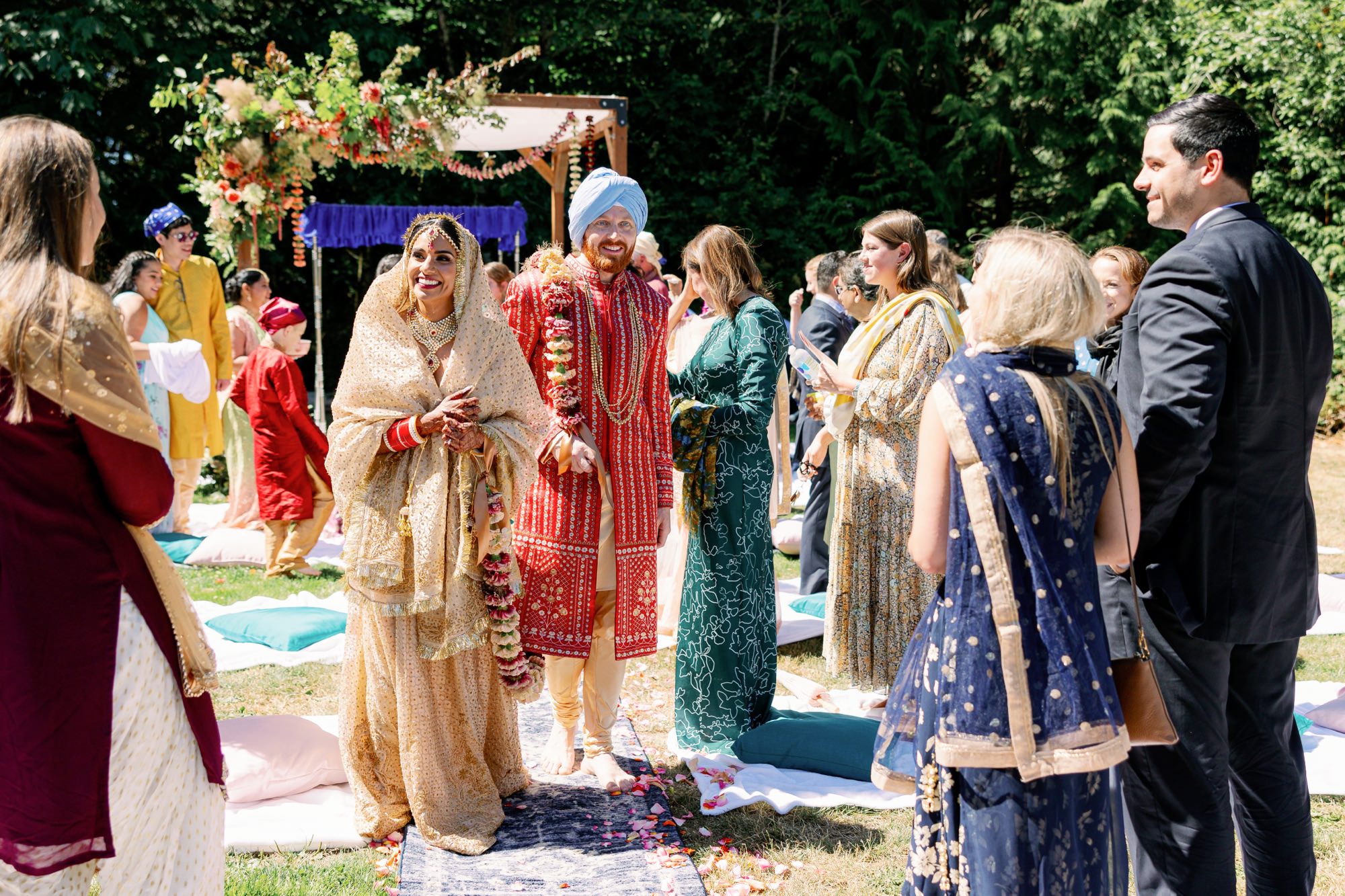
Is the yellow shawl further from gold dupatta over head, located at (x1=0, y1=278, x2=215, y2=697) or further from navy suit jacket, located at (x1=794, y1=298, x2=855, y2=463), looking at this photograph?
gold dupatta over head, located at (x1=0, y1=278, x2=215, y2=697)

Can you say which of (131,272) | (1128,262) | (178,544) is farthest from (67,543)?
(131,272)

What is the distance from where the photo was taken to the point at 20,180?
87.9 inches

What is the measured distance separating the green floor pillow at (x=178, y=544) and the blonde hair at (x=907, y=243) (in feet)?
17.6

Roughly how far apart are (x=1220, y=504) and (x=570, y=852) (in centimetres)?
219

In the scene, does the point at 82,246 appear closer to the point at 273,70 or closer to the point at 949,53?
the point at 273,70

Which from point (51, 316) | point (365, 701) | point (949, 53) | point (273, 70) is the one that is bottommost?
point (365, 701)

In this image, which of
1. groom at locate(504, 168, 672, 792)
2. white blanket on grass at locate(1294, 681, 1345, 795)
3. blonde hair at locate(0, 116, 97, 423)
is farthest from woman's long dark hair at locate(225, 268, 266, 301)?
white blanket on grass at locate(1294, 681, 1345, 795)

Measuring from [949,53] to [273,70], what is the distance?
12628 millimetres

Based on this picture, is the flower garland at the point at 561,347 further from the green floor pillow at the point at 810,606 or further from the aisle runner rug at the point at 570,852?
the green floor pillow at the point at 810,606

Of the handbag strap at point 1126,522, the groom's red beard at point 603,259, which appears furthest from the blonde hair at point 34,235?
the handbag strap at point 1126,522

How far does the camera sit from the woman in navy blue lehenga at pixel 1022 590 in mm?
2311

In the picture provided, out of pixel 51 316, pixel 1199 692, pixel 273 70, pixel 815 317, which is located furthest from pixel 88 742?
pixel 273 70

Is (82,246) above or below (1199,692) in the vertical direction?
above

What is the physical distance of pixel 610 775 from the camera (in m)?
4.01
